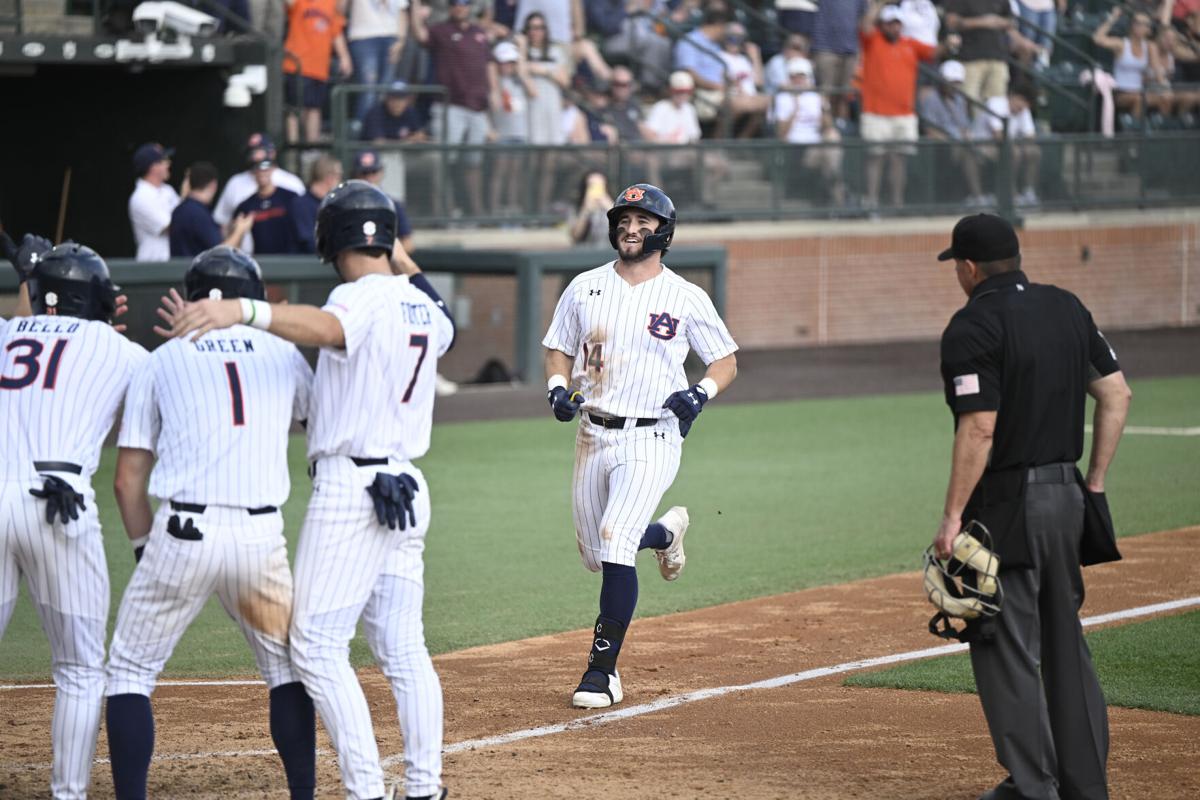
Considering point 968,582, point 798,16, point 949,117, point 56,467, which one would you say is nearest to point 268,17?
point 798,16

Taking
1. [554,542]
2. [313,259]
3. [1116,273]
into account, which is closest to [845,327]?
[1116,273]

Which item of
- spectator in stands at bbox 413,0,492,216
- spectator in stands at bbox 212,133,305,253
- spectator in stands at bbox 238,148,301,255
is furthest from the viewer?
spectator in stands at bbox 413,0,492,216

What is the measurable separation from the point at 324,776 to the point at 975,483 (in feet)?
8.18

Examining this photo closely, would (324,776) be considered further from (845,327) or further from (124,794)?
(845,327)

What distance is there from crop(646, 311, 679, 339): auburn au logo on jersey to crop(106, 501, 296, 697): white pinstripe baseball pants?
8.07 ft

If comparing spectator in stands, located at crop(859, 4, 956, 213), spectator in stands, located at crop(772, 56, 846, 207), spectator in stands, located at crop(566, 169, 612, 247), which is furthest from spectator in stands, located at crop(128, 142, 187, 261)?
spectator in stands, located at crop(859, 4, 956, 213)

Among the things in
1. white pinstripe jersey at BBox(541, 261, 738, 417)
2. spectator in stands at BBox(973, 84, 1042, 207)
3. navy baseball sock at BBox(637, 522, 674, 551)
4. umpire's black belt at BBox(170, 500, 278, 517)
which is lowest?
navy baseball sock at BBox(637, 522, 674, 551)

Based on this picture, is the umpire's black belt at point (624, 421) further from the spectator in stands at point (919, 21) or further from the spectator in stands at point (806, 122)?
the spectator in stands at point (919, 21)

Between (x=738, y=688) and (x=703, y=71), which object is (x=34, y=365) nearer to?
(x=738, y=688)

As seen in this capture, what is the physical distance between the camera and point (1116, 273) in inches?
973

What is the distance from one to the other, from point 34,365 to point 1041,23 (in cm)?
2291

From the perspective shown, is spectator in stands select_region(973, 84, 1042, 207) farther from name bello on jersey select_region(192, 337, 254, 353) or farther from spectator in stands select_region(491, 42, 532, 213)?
name bello on jersey select_region(192, 337, 254, 353)

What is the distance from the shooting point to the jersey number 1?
5.63m

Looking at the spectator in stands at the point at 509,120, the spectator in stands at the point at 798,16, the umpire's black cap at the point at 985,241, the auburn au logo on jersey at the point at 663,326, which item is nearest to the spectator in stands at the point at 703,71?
the spectator in stands at the point at 798,16
